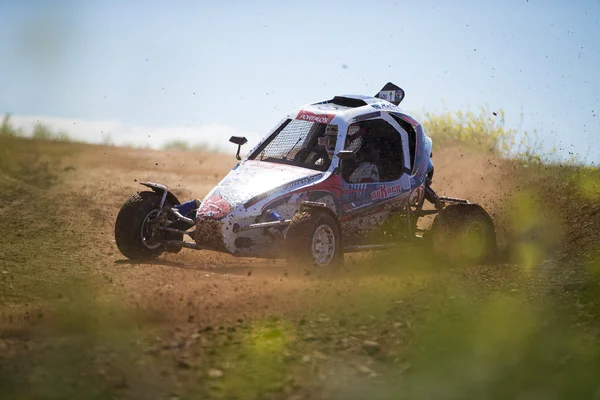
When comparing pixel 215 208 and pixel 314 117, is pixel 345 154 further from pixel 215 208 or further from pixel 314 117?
pixel 215 208

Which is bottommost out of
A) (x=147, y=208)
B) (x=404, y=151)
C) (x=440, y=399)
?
(x=440, y=399)

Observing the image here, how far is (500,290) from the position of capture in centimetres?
923

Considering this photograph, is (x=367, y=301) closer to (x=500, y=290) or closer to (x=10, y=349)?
(x=500, y=290)

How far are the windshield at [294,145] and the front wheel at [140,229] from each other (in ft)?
4.74

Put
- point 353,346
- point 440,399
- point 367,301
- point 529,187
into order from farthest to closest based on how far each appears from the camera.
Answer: point 529,187 → point 367,301 → point 353,346 → point 440,399

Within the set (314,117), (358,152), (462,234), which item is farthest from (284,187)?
(462,234)

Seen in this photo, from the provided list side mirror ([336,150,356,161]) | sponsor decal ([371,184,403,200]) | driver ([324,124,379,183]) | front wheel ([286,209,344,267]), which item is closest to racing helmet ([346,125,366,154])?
driver ([324,124,379,183])

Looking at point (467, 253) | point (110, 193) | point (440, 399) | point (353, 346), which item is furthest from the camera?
point (110, 193)

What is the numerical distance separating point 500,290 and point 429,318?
192 cm

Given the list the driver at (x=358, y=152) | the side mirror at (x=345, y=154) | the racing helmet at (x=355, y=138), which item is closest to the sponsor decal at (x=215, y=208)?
the side mirror at (x=345, y=154)

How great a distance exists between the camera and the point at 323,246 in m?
9.94

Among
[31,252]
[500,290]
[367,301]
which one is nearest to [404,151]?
[500,290]

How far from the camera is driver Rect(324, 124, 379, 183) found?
36.2 ft

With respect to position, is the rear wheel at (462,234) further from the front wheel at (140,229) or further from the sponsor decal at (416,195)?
the front wheel at (140,229)
